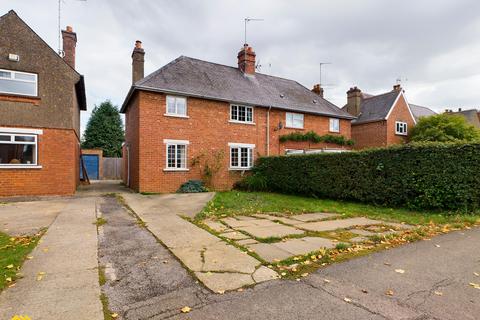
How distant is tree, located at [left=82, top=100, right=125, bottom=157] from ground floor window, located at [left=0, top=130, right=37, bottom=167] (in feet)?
87.8

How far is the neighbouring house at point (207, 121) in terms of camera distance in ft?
49.4

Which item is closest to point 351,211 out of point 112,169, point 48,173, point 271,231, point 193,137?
point 271,231

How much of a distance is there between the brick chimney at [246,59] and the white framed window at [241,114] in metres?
4.47

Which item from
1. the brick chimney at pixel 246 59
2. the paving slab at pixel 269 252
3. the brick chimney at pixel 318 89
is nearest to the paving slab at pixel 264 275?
the paving slab at pixel 269 252

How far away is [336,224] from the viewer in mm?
7719

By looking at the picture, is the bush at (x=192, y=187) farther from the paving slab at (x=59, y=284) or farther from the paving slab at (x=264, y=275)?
the paving slab at (x=264, y=275)

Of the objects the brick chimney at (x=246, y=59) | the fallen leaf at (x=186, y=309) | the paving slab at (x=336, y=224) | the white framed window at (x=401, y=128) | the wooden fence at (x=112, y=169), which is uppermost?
the brick chimney at (x=246, y=59)

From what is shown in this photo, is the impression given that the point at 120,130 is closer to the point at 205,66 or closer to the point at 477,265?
the point at 205,66

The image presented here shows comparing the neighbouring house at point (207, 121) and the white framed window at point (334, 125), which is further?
the white framed window at point (334, 125)

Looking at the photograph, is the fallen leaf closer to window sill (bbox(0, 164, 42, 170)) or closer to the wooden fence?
window sill (bbox(0, 164, 42, 170))

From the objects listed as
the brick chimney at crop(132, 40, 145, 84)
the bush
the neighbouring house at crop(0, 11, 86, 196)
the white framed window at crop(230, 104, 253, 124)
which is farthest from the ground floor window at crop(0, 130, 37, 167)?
the white framed window at crop(230, 104, 253, 124)

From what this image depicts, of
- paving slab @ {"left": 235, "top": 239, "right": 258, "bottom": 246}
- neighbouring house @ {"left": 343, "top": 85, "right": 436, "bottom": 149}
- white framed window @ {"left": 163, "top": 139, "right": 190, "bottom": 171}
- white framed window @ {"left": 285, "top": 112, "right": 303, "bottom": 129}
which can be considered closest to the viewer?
paving slab @ {"left": 235, "top": 239, "right": 258, "bottom": 246}

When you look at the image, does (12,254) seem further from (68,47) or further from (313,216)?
(68,47)

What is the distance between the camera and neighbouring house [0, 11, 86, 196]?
39.4ft
